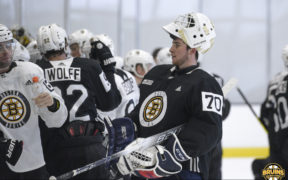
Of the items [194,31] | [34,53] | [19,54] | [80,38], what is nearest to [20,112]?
[194,31]

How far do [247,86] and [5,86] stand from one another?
21.5ft

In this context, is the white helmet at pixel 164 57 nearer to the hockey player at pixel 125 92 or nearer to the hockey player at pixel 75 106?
the hockey player at pixel 125 92

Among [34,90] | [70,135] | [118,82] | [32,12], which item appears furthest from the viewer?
[32,12]

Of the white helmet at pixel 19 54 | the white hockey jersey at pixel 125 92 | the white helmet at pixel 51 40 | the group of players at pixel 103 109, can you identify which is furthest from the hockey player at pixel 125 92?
the white helmet at pixel 51 40

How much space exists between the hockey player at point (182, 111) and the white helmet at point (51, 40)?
89 centimetres

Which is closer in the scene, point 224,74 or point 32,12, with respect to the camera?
point 32,12

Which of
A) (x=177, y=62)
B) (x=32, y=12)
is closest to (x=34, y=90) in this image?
(x=177, y=62)

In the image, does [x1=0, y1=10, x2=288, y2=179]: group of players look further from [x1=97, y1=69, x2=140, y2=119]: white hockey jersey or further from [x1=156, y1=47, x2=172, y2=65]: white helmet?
[x1=156, y1=47, x2=172, y2=65]: white helmet

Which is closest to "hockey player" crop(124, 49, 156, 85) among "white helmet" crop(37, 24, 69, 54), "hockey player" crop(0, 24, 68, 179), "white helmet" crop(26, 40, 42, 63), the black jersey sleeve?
"white helmet" crop(26, 40, 42, 63)

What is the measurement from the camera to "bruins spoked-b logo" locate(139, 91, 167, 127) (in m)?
2.56

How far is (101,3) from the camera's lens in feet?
29.1

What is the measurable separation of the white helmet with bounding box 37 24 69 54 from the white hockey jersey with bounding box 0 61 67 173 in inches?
18.5

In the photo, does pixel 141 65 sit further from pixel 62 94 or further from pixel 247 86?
pixel 247 86

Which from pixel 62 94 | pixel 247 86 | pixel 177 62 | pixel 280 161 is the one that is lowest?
pixel 247 86
